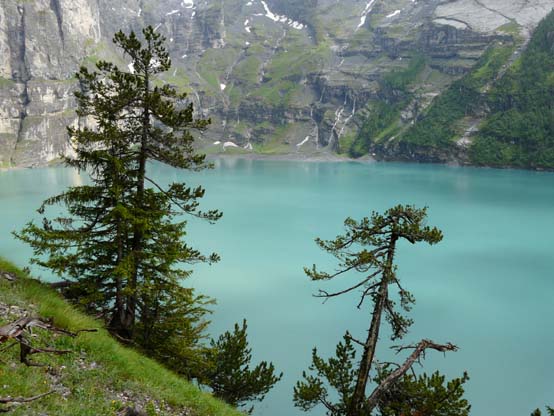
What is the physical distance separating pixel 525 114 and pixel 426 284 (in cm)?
16765

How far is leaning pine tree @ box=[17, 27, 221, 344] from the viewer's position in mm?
11852

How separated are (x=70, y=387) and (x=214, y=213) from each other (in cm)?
765

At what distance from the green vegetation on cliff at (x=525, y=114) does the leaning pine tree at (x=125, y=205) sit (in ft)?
560

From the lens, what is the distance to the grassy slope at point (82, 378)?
5887 millimetres

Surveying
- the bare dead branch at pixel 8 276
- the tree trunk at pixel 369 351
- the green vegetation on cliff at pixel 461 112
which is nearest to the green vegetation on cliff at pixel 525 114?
the green vegetation on cliff at pixel 461 112

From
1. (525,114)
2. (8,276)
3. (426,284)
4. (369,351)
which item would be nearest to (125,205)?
(8,276)

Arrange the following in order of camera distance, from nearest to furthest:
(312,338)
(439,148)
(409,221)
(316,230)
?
(409,221)
(312,338)
(316,230)
(439,148)

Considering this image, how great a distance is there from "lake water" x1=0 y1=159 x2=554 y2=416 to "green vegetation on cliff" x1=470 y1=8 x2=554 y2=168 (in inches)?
3399

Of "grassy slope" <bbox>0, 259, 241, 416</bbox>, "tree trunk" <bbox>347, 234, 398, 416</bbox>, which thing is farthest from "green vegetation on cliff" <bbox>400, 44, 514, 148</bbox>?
"grassy slope" <bbox>0, 259, 241, 416</bbox>

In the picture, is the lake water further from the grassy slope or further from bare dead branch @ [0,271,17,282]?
bare dead branch @ [0,271,17,282]

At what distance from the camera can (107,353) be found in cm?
812

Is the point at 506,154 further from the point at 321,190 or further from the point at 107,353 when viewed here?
the point at 107,353

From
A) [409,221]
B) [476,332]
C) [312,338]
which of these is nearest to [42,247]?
[409,221]

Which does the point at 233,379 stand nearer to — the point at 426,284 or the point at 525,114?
the point at 426,284
